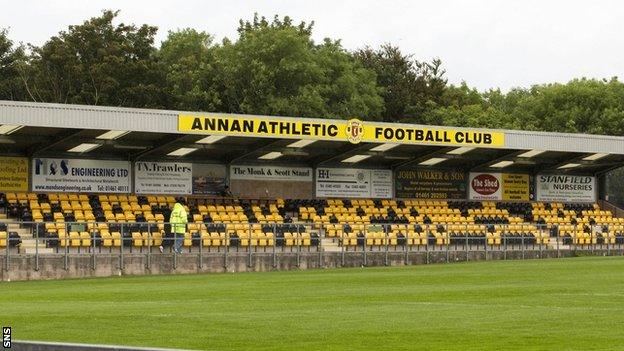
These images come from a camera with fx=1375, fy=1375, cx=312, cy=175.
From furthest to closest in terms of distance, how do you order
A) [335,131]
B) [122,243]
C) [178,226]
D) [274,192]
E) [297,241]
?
[274,192]
[335,131]
[297,241]
[178,226]
[122,243]

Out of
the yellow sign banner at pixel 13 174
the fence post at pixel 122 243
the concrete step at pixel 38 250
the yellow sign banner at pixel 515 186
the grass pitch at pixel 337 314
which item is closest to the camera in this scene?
the grass pitch at pixel 337 314

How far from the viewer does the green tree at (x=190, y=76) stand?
92.8 m

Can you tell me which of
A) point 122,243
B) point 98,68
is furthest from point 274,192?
point 98,68

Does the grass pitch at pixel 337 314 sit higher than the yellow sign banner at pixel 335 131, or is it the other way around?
the yellow sign banner at pixel 335 131

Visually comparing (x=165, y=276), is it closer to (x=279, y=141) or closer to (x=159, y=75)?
(x=279, y=141)

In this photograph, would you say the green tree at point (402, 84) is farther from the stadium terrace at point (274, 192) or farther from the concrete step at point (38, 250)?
the concrete step at point (38, 250)

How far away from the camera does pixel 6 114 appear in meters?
41.4

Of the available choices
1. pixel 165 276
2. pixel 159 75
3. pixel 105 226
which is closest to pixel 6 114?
pixel 105 226

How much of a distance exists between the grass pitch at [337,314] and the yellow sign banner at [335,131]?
16.7 m

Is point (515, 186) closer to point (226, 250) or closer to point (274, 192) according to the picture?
point (274, 192)

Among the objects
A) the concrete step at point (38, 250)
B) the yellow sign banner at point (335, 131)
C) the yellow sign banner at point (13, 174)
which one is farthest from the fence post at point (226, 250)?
the yellow sign banner at point (13, 174)

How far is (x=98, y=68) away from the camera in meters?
90.3

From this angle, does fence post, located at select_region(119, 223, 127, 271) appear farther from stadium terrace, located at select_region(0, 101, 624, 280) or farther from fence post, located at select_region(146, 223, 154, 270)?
fence post, located at select_region(146, 223, 154, 270)

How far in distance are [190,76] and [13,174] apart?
48324 mm
